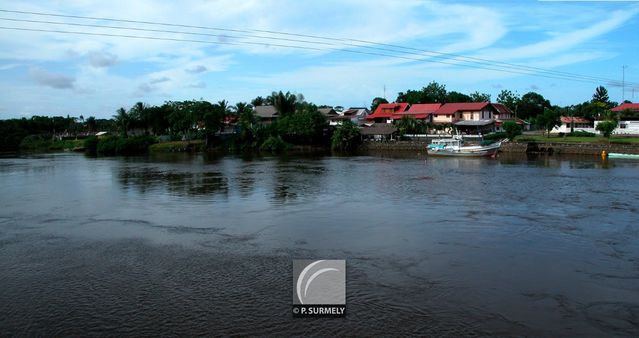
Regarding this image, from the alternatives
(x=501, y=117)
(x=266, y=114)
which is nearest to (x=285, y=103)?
(x=266, y=114)

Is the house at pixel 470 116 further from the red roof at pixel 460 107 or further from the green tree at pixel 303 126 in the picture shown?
the green tree at pixel 303 126

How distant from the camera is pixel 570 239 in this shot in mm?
15766

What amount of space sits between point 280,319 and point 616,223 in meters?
14.0

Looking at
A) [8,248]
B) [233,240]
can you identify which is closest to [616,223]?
[233,240]

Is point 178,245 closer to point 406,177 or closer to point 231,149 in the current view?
point 406,177

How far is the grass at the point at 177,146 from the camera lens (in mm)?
67000

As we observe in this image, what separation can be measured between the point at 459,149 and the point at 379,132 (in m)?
Answer: 17.2

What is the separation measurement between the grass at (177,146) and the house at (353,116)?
21436 millimetres

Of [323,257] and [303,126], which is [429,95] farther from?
[323,257]

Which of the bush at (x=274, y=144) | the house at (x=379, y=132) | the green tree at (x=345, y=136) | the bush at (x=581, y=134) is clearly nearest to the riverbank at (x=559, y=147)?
the house at (x=379, y=132)

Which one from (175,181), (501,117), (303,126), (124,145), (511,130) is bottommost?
(175,181)

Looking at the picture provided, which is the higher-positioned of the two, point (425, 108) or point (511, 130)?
point (425, 108)

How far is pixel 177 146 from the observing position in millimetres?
67375

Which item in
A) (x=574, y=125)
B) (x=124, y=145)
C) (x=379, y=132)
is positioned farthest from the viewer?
(x=124, y=145)
